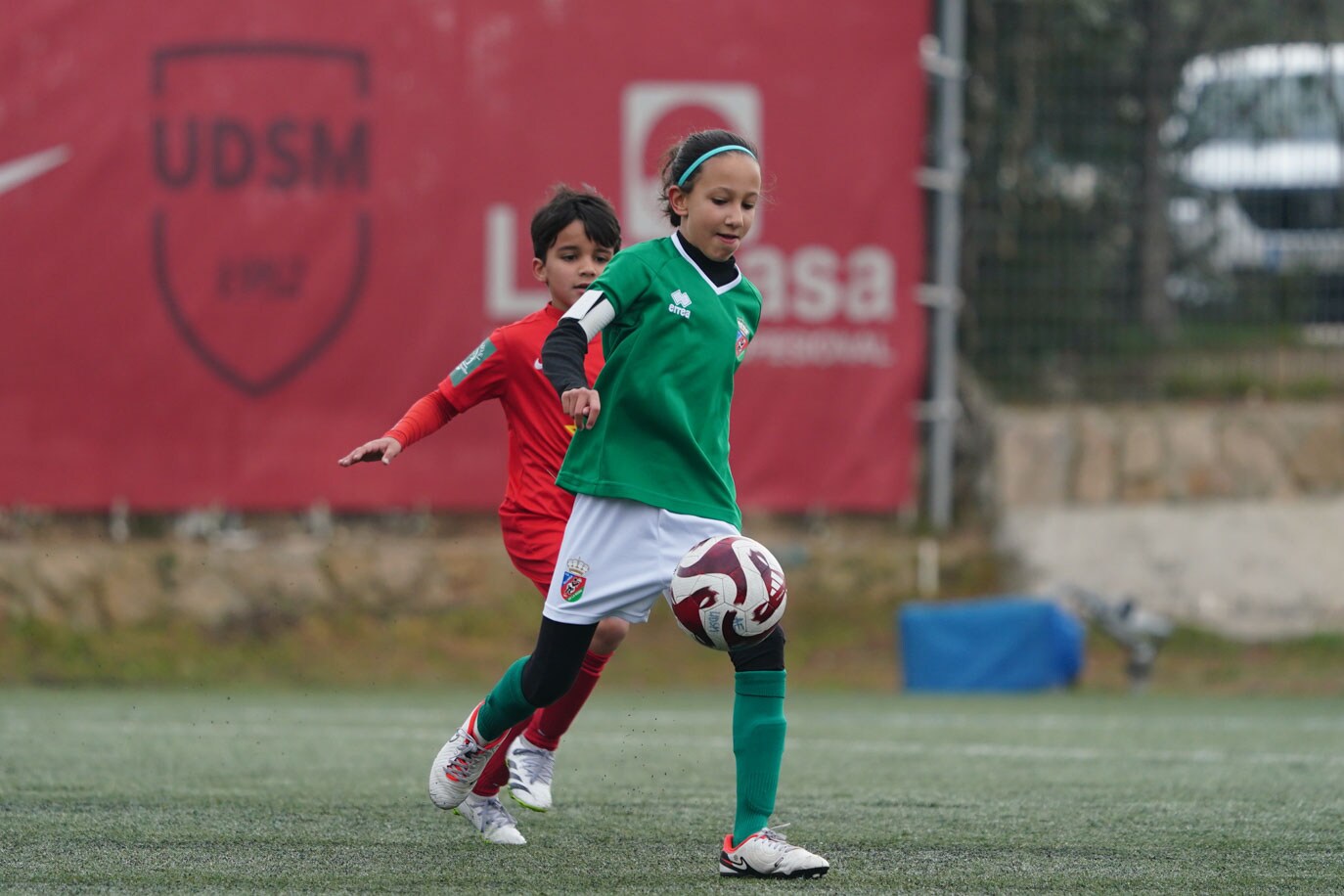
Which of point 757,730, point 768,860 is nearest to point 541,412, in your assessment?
point 757,730

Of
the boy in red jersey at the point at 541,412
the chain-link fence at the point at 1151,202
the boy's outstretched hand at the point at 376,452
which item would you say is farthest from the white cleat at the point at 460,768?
the chain-link fence at the point at 1151,202

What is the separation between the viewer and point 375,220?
11.5 metres

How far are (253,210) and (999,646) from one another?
524 centimetres

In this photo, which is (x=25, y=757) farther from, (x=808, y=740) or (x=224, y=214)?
(x=224, y=214)

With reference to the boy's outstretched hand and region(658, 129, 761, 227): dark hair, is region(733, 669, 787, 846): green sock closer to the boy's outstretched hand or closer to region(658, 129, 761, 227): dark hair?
the boy's outstretched hand

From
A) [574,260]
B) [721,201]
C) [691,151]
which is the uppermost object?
[691,151]

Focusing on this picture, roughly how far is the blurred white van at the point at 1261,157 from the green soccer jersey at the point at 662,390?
351 inches

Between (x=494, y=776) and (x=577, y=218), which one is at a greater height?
(x=577, y=218)

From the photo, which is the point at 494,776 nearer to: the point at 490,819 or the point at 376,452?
the point at 490,819

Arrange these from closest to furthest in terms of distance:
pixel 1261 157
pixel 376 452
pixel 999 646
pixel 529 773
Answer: pixel 376 452, pixel 529 773, pixel 999 646, pixel 1261 157

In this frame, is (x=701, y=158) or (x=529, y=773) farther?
(x=529, y=773)

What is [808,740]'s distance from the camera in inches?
292

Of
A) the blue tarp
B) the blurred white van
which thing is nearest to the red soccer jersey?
the blue tarp

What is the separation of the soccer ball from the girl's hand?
42 centimetres
